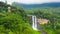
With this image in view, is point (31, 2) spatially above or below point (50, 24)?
above

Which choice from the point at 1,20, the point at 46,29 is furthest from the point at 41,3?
the point at 1,20

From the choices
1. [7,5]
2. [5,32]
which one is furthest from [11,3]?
[5,32]

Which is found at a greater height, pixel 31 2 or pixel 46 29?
pixel 31 2

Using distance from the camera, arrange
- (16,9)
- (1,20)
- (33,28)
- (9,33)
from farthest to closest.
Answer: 1. (16,9)
2. (33,28)
3. (1,20)
4. (9,33)

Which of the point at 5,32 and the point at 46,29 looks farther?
the point at 46,29

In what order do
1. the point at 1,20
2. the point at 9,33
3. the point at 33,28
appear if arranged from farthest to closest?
the point at 33,28 → the point at 1,20 → the point at 9,33

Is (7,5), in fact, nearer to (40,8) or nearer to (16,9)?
(16,9)

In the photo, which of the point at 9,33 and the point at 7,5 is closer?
the point at 9,33

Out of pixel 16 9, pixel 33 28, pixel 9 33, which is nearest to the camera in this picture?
pixel 9 33

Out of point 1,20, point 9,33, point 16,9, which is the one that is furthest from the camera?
point 16,9

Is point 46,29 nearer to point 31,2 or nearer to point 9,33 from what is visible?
point 31,2
